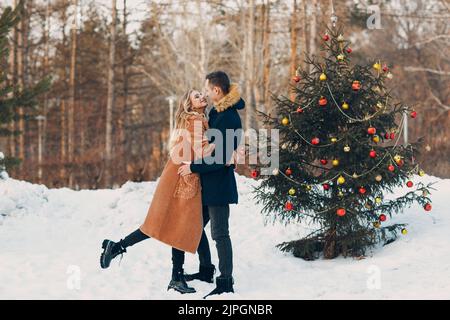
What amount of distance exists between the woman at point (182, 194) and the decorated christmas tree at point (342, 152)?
1.59 m

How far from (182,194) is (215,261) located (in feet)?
6.07

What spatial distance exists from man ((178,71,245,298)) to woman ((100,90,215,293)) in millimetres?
109

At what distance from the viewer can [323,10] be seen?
19.8 m

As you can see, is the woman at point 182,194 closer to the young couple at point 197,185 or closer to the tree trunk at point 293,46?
the young couple at point 197,185

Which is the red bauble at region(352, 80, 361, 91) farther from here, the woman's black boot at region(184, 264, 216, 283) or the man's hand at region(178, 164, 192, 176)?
the woman's black boot at region(184, 264, 216, 283)

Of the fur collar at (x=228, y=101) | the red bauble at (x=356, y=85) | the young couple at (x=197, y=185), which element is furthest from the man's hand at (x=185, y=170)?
the red bauble at (x=356, y=85)

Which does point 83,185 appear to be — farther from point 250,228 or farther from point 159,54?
point 159,54

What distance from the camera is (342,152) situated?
7.23 m

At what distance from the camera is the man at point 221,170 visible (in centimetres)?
567

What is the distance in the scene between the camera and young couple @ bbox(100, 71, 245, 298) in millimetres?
5699

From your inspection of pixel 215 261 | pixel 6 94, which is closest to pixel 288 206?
pixel 215 261

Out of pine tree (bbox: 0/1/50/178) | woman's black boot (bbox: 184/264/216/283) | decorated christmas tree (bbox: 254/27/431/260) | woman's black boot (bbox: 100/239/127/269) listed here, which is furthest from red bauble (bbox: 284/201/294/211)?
pine tree (bbox: 0/1/50/178)
